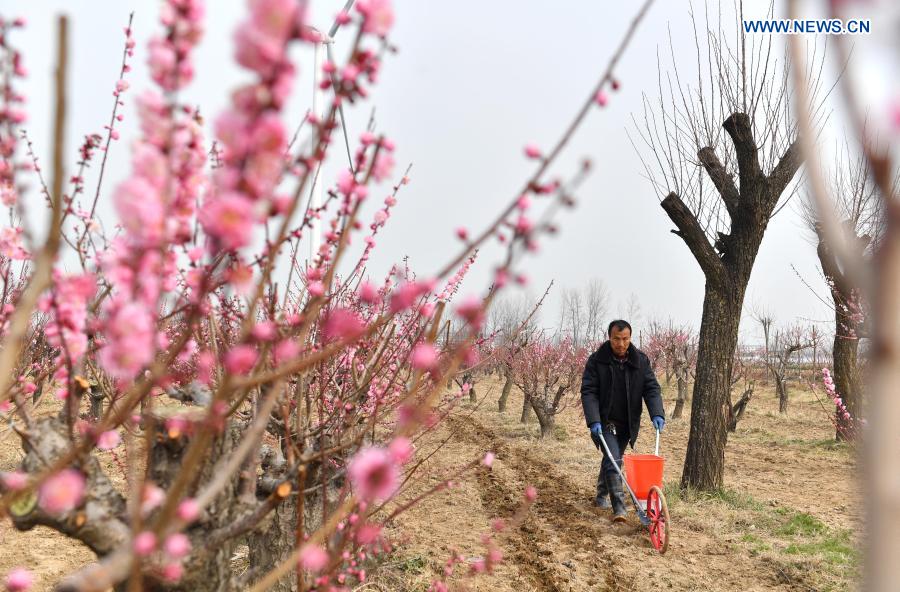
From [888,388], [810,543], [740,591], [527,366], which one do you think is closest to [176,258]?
[888,388]

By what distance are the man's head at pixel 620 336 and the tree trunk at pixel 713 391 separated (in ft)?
4.53

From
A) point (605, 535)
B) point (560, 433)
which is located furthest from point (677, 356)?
point (605, 535)

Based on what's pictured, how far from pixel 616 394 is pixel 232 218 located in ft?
17.7

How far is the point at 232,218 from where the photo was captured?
50cm

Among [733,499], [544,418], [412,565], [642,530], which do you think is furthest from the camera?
[544,418]

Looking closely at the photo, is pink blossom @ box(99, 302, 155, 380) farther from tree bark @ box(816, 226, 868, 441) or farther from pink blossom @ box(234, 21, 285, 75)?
tree bark @ box(816, 226, 868, 441)

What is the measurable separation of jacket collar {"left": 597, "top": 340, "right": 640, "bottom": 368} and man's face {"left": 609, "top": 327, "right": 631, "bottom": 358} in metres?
0.10

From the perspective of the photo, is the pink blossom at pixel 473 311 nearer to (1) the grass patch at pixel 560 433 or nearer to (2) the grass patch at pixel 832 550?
(2) the grass patch at pixel 832 550

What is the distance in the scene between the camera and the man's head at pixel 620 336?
5344 mm

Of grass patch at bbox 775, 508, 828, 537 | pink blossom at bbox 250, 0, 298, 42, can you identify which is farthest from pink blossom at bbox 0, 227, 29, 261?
grass patch at bbox 775, 508, 828, 537

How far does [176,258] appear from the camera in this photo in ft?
3.43

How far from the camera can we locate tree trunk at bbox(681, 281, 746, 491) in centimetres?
622

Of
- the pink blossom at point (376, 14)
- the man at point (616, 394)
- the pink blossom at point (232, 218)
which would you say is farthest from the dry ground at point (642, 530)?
the pink blossom at point (232, 218)

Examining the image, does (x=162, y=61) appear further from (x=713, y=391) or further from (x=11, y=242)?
(x=713, y=391)
